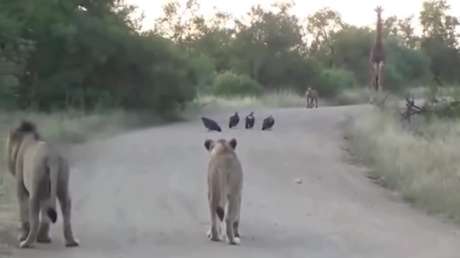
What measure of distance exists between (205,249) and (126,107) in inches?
1167

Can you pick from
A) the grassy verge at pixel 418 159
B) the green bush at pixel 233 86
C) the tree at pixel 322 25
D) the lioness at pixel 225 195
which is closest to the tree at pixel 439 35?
the tree at pixel 322 25

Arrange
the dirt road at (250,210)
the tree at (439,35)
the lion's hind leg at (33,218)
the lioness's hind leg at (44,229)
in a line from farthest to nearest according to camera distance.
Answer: the tree at (439,35) < the dirt road at (250,210) < the lioness's hind leg at (44,229) < the lion's hind leg at (33,218)

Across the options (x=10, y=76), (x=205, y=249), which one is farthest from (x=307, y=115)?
(x=205, y=249)

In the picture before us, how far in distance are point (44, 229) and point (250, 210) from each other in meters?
4.75

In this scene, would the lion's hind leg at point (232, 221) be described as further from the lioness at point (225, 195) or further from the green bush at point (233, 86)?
the green bush at point (233, 86)

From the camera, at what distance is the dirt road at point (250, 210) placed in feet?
39.7

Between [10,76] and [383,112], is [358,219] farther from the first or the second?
[383,112]

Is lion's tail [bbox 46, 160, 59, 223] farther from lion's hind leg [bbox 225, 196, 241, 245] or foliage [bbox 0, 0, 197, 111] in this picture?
foliage [bbox 0, 0, 197, 111]

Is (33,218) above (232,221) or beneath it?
above

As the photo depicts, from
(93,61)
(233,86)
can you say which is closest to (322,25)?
(233,86)

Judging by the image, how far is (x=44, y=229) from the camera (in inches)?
466

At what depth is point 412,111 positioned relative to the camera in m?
33.0

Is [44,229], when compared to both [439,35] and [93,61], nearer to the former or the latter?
[93,61]

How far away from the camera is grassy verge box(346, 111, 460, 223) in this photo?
17.5 meters
